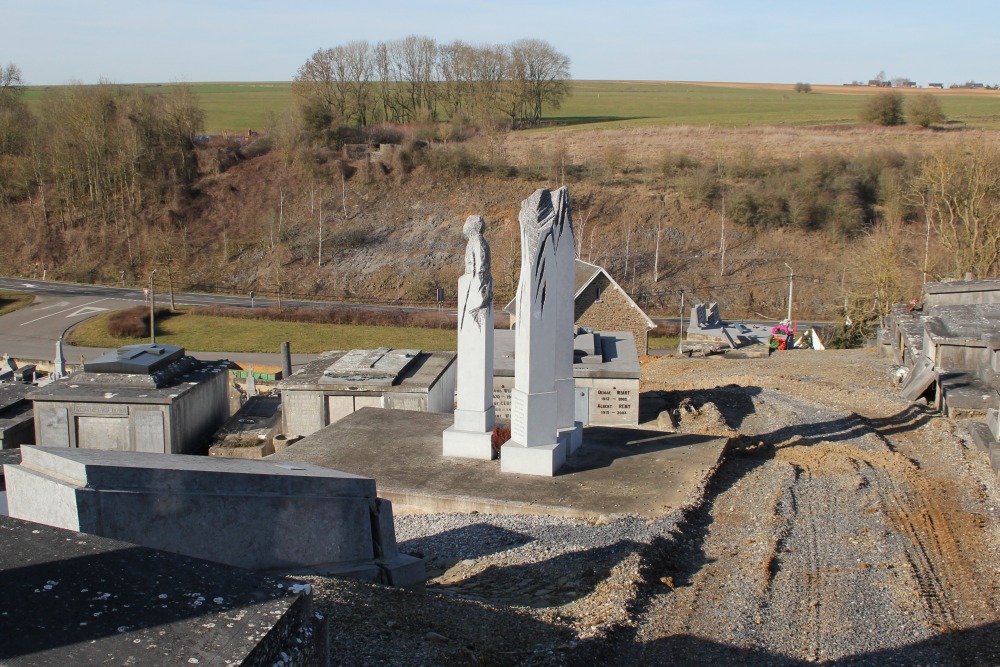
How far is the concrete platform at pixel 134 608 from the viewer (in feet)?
12.4

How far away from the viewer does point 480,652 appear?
6227 millimetres

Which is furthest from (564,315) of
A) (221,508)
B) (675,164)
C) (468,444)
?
(675,164)

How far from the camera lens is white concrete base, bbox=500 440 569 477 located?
12.5 meters

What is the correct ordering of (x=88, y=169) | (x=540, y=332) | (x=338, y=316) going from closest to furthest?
(x=540, y=332)
(x=338, y=316)
(x=88, y=169)

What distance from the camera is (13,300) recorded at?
5000 centimetres

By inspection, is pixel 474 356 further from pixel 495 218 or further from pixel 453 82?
pixel 453 82

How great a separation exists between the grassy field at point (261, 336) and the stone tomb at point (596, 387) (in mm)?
21979

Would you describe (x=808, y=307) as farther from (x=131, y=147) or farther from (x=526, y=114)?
(x=131, y=147)

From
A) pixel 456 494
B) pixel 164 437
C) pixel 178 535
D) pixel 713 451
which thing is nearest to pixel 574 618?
pixel 178 535

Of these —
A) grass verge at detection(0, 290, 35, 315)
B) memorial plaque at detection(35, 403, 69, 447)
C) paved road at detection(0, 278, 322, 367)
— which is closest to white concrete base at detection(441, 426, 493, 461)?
memorial plaque at detection(35, 403, 69, 447)

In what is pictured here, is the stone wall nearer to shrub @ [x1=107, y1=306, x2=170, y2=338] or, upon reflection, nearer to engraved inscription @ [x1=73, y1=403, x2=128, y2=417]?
engraved inscription @ [x1=73, y1=403, x2=128, y2=417]

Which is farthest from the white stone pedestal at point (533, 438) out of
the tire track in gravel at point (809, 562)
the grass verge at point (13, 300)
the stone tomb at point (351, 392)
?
the grass verge at point (13, 300)

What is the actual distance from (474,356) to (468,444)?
1.40 m

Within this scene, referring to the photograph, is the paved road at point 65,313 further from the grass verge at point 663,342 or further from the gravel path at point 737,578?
the gravel path at point 737,578
